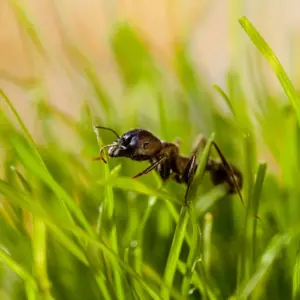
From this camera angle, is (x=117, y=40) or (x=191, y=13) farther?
(x=191, y=13)

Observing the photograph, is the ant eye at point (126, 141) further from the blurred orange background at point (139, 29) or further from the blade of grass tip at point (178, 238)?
the blurred orange background at point (139, 29)

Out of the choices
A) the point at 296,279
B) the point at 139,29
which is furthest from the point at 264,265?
the point at 139,29

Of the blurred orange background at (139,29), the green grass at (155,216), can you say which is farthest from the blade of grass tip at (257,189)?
the blurred orange background at (139,29)

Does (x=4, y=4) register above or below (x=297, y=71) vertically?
above

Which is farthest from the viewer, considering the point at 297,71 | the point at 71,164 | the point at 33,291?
the point at 297,71

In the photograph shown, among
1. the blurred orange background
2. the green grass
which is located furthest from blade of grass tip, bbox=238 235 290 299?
the blurred orange background

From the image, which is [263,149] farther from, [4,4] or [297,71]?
[4,4]

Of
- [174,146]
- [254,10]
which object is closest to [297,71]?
[254,10]

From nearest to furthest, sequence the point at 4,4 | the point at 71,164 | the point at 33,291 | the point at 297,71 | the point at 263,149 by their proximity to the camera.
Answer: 1. the point at 33,291
2. the point at 71,164
3. the point at 263,149
4. the point at 297,71
5. the point at 4,4
